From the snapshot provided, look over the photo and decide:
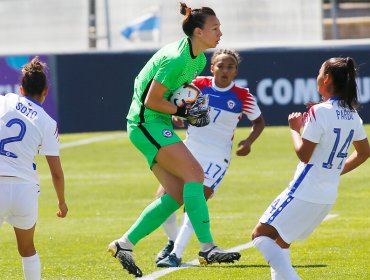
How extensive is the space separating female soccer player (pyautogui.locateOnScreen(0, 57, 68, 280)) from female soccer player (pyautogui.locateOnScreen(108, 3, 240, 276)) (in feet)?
2.75

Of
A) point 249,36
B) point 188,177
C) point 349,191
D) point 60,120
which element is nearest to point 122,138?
point 60,120

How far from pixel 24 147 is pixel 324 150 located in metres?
2.06

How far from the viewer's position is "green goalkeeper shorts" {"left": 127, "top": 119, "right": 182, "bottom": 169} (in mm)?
7973

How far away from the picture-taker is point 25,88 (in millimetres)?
7504

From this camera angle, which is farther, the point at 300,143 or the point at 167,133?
the point at 167,133

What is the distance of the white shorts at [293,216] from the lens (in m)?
7.26

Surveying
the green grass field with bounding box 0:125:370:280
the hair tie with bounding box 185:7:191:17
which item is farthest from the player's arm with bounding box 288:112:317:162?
the green grass field with bounding box 0:125:370:280

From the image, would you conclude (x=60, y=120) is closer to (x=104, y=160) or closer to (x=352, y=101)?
(x=104, y=160)

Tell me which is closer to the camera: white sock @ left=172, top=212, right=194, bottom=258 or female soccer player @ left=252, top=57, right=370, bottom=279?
female soccer player @ left=252, top=57, right=370, bottom=279

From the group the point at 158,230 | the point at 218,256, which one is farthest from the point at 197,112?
the point at 158,230

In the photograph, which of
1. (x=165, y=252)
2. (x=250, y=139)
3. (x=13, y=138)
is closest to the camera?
(x=13, y=138)

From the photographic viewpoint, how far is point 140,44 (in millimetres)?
22297

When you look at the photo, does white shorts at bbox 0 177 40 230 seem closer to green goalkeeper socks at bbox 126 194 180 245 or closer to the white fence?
green goalkeeper socks at bbox 126 194 180 245

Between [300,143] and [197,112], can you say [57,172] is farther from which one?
[300,143]
